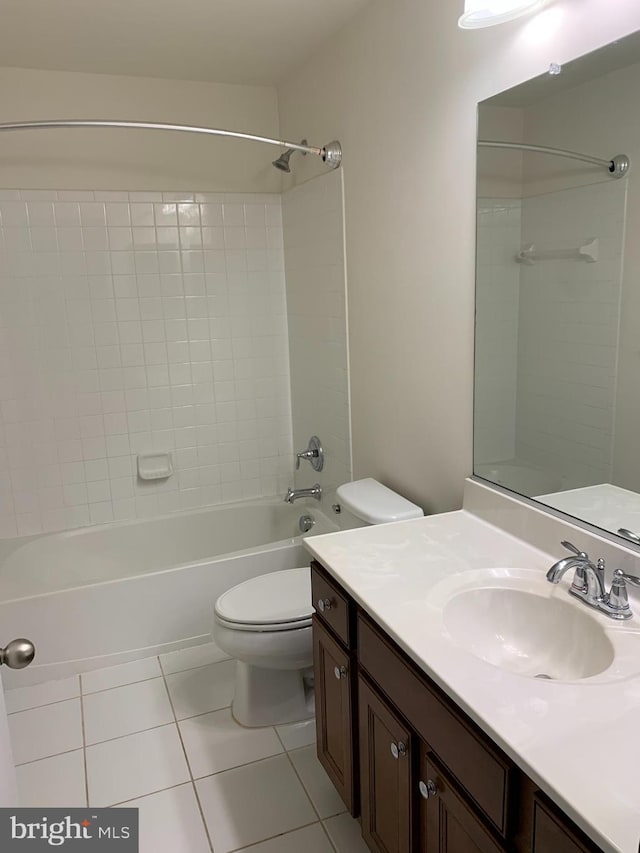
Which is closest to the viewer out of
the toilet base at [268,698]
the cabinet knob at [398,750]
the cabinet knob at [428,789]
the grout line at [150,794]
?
the cabinet knob at [428,789]

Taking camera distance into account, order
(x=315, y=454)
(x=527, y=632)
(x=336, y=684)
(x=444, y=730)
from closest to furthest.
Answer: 1. (x=444, y=730)
2. (x=527, y=632)
3. (x=336, y=684)
4. (x=315, y=454)

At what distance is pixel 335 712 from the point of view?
1.71 m

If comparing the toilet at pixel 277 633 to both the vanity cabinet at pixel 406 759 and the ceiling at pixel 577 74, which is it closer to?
the vanity cabinet at pixel 406 759

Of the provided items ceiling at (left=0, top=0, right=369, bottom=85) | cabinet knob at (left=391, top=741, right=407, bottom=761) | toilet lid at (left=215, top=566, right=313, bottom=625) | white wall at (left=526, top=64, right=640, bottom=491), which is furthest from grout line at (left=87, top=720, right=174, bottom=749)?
ceiling at (left=0, top=0, right=369, bottom=85)

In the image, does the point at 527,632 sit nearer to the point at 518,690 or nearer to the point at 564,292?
the point at 518,690

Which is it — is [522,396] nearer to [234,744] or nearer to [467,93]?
[467,93]

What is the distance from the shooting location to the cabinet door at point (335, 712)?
1.62 metres

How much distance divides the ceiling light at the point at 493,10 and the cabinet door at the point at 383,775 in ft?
5.17

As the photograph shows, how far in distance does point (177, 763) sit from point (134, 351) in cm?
189

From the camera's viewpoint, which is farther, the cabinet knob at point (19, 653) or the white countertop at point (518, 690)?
the cabinet knob at point (19, 653)

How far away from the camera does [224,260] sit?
328 cm

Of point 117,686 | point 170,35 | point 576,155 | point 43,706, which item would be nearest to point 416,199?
point 576,155

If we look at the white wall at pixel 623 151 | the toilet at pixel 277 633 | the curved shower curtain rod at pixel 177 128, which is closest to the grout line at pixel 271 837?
the toilet at pixel 277 633

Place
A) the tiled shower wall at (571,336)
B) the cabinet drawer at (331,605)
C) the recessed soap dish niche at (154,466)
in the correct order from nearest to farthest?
the tiled shower wall at (571,336) < the cabinet drawer at (331,605) < the recessed soap dish niche at (154,466)
